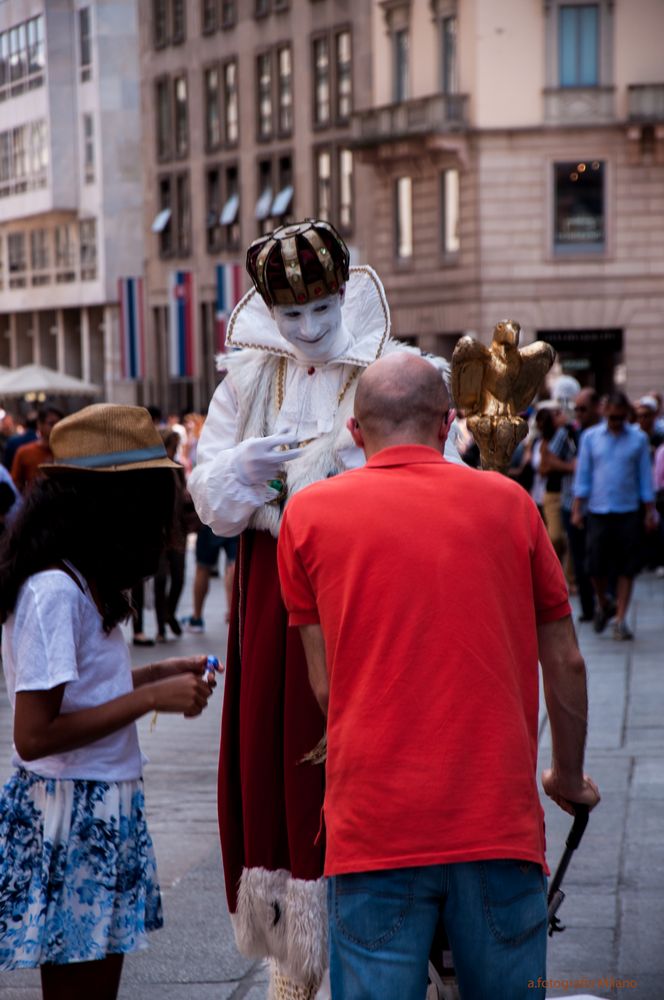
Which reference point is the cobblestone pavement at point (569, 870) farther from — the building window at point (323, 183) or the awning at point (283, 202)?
the awning at point (283, 202)

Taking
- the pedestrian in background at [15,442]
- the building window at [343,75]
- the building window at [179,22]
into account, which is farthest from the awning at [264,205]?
the pedestrian in background at [15,442]

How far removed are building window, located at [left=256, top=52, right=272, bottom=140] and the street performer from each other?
42.7m

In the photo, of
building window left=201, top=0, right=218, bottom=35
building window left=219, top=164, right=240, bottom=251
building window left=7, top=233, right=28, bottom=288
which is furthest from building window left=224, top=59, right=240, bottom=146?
building window left=7, top=233, right=28, bottom=288

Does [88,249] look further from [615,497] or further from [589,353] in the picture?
[615,497]

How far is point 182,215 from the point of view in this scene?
5081cm

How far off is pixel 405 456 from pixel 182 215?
48661mm

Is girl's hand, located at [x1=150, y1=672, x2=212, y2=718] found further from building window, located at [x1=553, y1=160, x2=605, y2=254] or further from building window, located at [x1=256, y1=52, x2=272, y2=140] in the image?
building window, located at [x1=256, y1=52, x2=272, y2=140]

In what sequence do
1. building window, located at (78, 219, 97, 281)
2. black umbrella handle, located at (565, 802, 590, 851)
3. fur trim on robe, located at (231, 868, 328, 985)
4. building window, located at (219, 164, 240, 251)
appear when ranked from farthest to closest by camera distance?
building window, located at (78, 219, 97, 281) → building window, located at (219, 164, 240, 251) → fur trim on robe, located at (231, 868, 328, 985) → black umbrella handle, located at (565, 802, 590, 851)

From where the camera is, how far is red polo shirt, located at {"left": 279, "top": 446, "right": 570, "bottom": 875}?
9.63 feet

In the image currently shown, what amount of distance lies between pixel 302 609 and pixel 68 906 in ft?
2.74

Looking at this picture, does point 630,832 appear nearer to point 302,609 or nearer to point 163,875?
point 163,875

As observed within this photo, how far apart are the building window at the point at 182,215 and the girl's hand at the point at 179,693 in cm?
4734

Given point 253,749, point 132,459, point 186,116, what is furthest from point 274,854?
point 186,116

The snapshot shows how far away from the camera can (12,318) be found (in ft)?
206
